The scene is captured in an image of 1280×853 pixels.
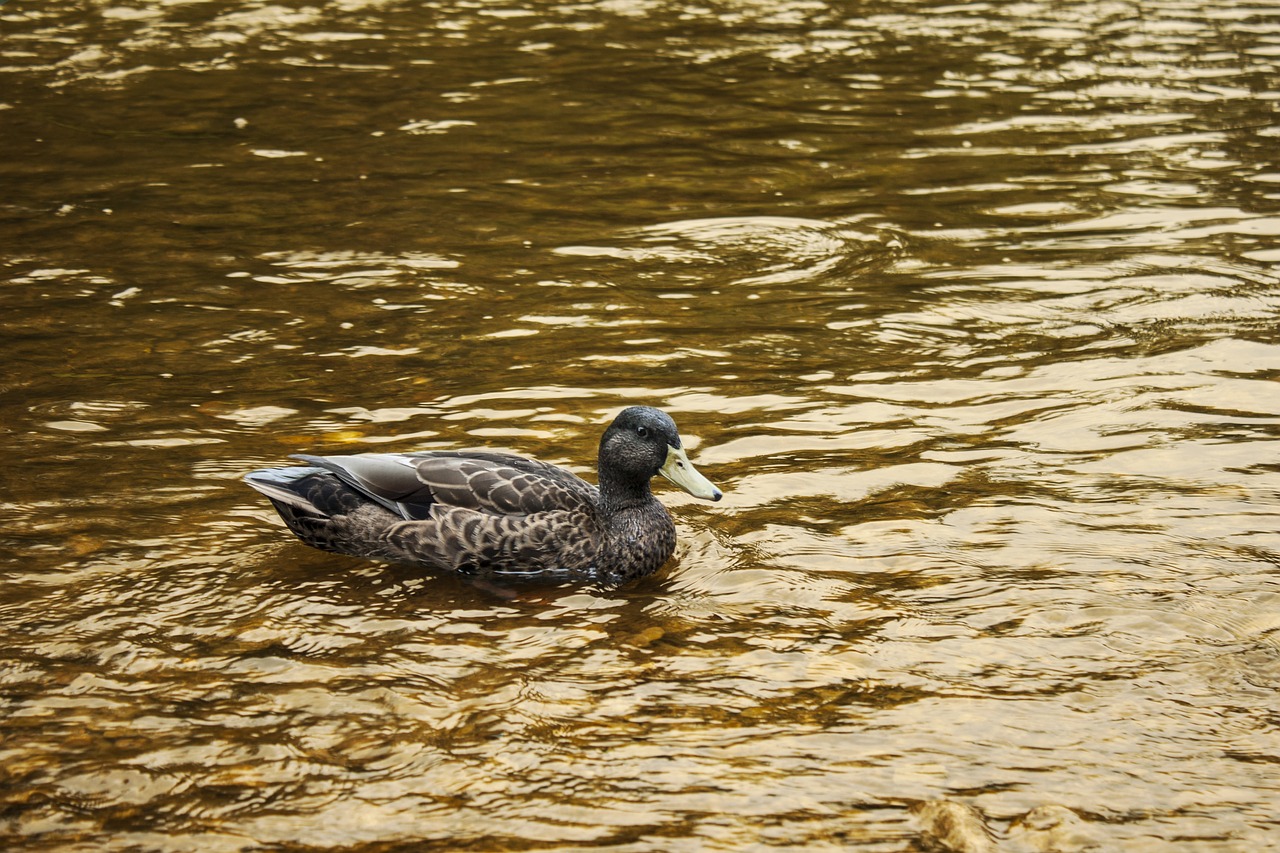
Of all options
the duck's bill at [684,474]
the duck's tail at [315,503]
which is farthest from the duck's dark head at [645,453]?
the duck's tail at [315,503]

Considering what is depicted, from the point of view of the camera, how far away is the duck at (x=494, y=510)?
24.4 feet

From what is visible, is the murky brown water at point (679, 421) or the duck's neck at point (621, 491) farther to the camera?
the duck's neck at point (621, 491)

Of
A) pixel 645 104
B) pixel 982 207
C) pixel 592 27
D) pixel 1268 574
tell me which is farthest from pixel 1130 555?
pixel 592 27

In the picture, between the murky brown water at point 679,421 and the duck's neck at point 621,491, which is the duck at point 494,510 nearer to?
the duck's neck at point 621,491

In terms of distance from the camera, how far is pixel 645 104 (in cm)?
1692

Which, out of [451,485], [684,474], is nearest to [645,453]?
[684,474]

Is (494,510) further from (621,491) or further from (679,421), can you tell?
(679,421)

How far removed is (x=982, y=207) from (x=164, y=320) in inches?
277

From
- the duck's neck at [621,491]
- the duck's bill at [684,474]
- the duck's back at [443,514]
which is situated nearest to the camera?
the duck's back at [443,514]

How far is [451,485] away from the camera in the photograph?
7.53m

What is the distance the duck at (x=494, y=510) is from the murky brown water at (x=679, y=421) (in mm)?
179

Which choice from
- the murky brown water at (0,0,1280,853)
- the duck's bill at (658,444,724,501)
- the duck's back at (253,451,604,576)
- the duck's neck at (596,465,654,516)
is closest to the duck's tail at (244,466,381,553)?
the duck's back at (253,451,604,576)

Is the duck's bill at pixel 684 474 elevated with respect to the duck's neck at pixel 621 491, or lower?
elevated

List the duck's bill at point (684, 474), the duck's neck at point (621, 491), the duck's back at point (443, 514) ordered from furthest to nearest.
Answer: the duck's neck at point (621, 491) < the duck's bill at point (684, 474) < the duck's back at point (443, 514)
